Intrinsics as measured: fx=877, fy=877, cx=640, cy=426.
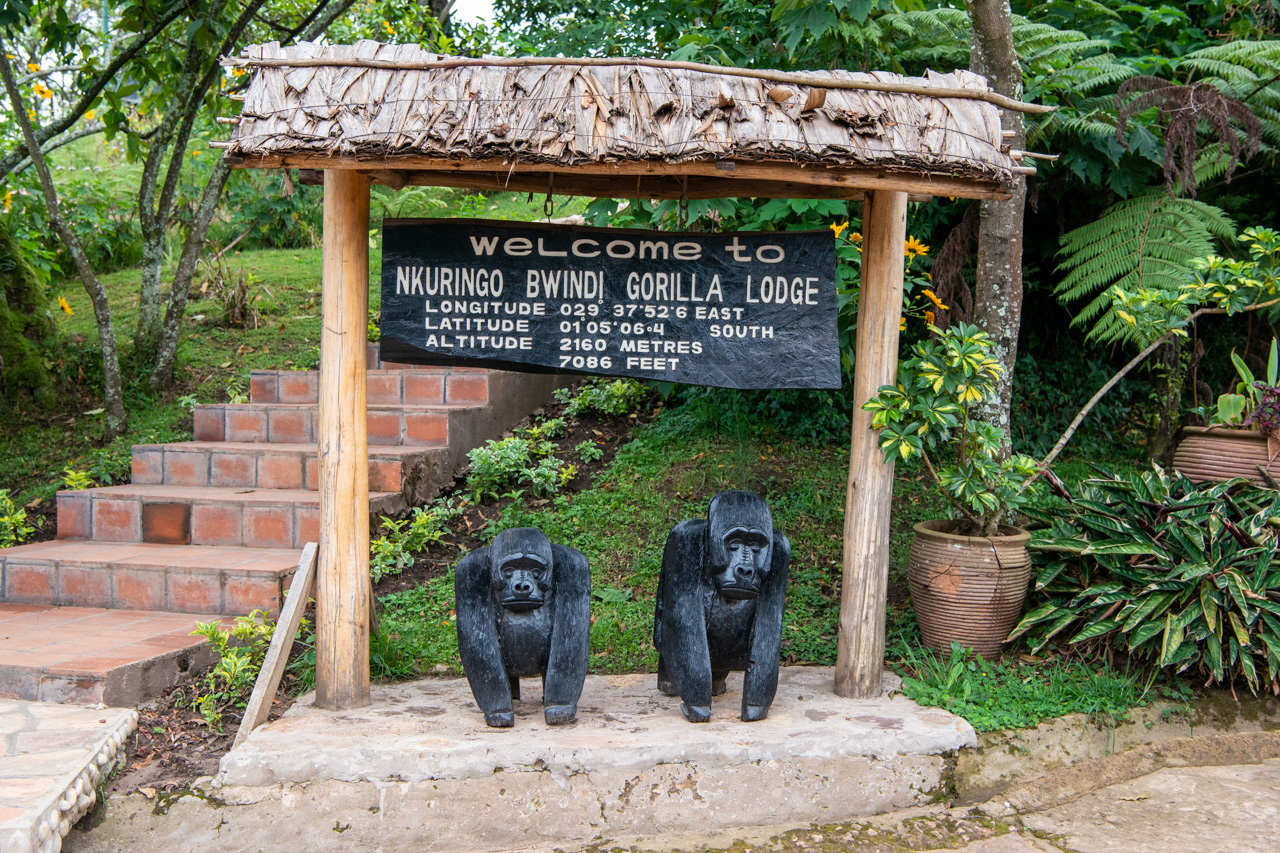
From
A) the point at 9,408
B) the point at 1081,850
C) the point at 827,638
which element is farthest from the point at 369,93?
the point at 9,408

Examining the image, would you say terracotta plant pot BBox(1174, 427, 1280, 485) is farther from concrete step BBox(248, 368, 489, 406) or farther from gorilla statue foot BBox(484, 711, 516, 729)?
concrete step BBox(248, 368, 489, 406)

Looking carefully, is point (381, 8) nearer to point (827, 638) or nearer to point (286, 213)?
point (286, 213)

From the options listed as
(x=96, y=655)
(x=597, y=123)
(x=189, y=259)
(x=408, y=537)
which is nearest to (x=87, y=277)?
(x=189, y=259)

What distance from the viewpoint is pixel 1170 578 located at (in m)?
3.80

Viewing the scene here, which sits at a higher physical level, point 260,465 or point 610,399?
point 610,399

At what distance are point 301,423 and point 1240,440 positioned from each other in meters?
5.53

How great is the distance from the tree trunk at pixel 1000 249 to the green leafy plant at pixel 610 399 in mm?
2812

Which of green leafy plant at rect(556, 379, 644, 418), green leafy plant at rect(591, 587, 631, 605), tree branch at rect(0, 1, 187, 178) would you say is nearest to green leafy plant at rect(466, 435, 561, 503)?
green leafy plant at rect(556, 379, 644, 418)

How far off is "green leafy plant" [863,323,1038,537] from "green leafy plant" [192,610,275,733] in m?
2.82

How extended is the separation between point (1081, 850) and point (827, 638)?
1556mm

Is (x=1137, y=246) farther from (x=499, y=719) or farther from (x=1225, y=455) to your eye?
(x=499, y=719)

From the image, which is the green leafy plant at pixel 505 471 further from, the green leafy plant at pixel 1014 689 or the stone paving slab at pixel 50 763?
the green leafy plant at pixel 1014 689

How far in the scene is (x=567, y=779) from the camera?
3166 mm

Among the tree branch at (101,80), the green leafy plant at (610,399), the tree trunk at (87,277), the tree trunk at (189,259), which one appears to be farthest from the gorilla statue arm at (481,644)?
the tree branch at (101,80)
